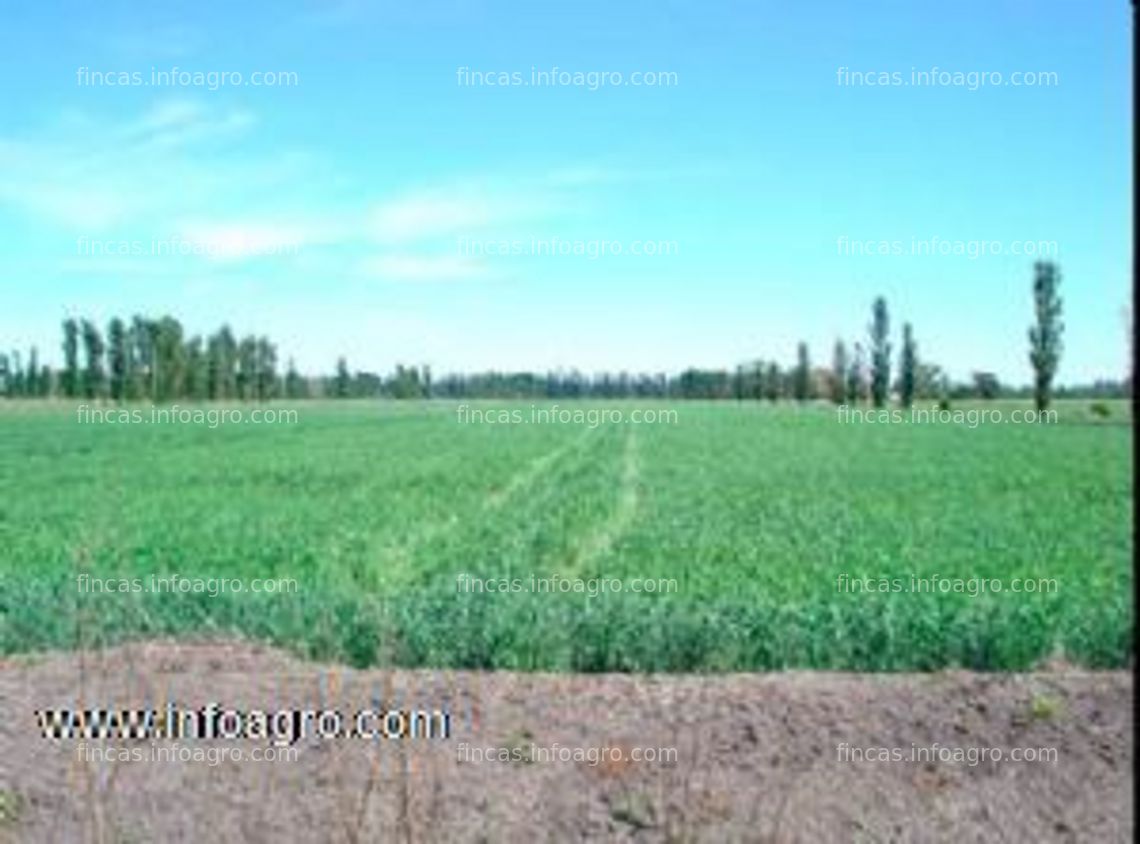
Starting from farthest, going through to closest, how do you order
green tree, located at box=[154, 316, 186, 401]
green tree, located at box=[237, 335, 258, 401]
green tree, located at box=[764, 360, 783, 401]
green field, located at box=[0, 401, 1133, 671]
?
green tree, located at box=[764, 360, 783, 401] → green tree, located at box=[237, 335, 258, 401] → green tree, located at box=[154, 316, 186, 401] → green field, located at box=[0, 401, 1133, 671]

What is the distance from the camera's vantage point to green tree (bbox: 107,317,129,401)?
420 ft

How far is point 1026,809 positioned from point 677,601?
575cm

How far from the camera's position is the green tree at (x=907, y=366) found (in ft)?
376

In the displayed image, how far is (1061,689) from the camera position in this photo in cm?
933

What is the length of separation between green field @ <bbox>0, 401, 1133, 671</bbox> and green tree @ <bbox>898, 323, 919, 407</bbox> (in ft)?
210

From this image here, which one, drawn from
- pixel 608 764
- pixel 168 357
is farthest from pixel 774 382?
pixel 608 764

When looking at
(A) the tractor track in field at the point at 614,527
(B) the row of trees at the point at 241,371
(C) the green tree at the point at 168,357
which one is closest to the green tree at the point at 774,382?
(B) the row of trees at the point at 241,371

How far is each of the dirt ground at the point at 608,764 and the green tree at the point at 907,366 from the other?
107117 mm

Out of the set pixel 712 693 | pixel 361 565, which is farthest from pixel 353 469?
pixel 712 693

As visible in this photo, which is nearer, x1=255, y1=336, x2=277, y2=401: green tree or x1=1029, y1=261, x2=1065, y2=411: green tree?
x1=1029, y1=261, x2=1065, y2=411: green tree

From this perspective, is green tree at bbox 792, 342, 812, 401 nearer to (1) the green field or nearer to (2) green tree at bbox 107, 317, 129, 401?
(2) green tree at bbox 107, 317, 129, 401

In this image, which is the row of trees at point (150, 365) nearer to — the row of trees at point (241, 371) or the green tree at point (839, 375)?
the row of trees at point (241, 371)

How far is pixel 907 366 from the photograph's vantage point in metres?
116

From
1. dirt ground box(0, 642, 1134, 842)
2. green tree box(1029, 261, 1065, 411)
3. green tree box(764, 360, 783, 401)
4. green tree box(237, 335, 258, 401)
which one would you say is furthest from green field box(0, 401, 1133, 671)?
green tree box(764, 360, 783, 401)
